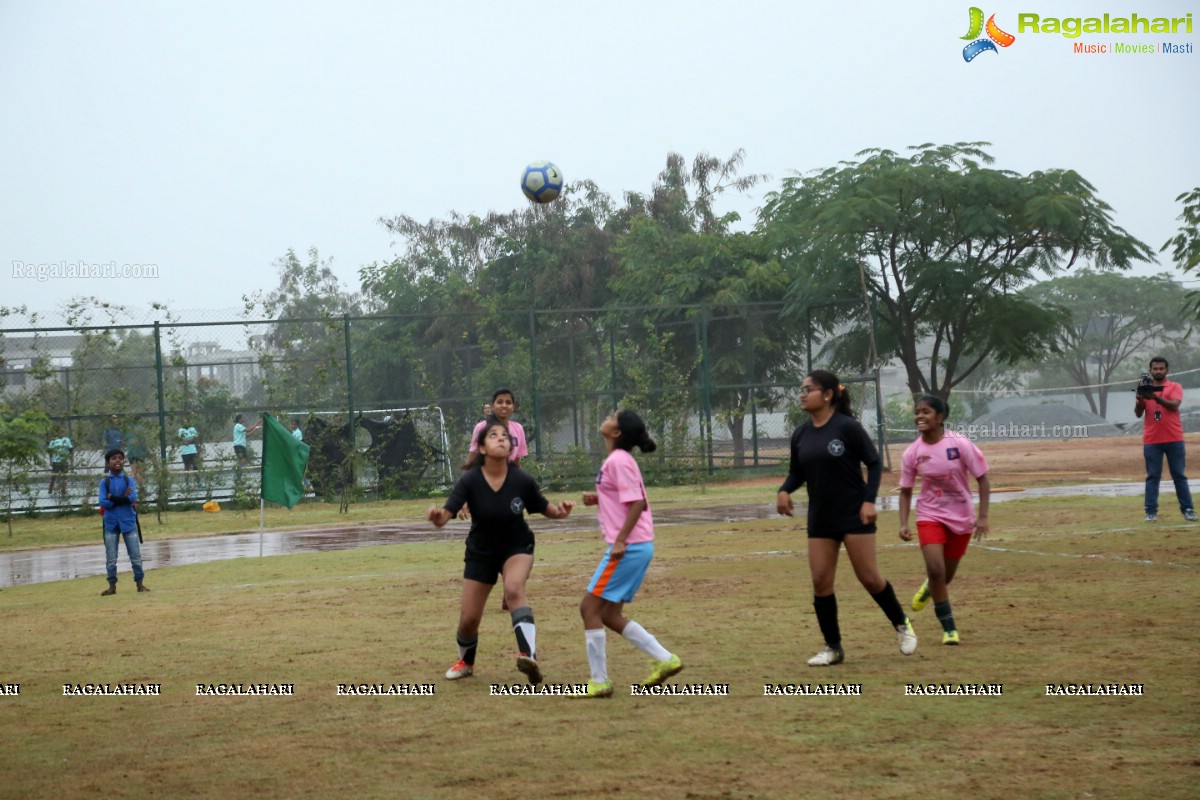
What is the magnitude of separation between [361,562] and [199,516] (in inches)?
446

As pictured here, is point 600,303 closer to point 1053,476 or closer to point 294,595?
point 1053,476

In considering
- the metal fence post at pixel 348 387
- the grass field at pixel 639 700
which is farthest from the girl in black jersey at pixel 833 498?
the metal fence post at pixel 348 387

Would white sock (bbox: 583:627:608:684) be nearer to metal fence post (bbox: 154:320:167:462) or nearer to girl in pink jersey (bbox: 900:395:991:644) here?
girl in pink jersey (bbox: 900:395:991:644)

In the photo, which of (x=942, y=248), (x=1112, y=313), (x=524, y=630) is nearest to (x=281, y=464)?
(x=524, y=630)

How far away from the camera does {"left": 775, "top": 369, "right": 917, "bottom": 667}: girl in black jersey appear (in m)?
8.44

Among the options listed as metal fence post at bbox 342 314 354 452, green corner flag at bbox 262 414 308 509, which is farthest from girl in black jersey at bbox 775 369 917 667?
metal fence post at bbox 342 314 354 452

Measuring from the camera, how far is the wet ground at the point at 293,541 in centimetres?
1822

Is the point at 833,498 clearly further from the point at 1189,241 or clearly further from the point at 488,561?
the point at 1189,241

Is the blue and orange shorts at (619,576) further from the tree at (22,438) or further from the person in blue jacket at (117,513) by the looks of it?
the tree at (22,438)

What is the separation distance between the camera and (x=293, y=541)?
67.7 feet

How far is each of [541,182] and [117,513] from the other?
9.34 metres

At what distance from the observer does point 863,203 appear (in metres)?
30.9

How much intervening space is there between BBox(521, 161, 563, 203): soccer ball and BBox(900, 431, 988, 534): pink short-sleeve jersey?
13.1 m

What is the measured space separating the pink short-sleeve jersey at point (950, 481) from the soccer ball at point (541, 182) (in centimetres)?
1307
